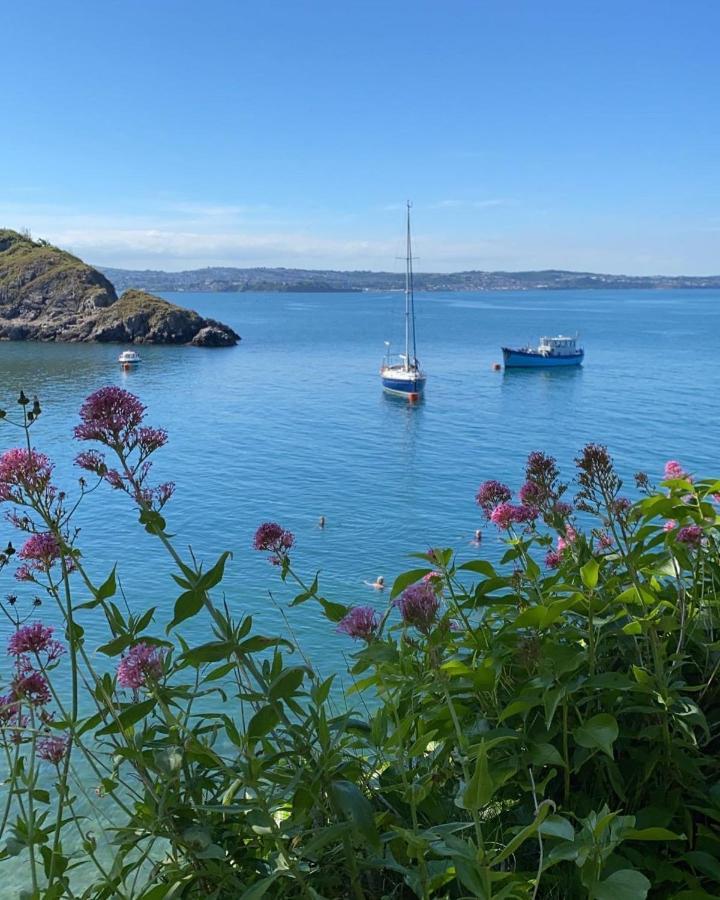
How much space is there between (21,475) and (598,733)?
1.29m

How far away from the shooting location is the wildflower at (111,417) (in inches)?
67.4

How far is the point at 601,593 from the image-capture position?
6.73 feet

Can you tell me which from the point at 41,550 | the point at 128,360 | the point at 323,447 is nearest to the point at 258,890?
Result: the point at 41,550

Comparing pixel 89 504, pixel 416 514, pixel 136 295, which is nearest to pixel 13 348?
pixel 136 295

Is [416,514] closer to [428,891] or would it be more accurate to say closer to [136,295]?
[428,891]

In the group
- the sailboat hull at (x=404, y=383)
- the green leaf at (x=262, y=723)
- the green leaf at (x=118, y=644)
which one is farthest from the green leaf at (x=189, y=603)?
the sailboat hull at (x=404, y=383)

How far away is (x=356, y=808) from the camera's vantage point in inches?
58.1

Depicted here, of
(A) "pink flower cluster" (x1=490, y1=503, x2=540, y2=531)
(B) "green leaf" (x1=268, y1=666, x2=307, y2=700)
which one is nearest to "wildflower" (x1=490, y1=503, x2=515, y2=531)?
(A) "pink flower cluster" (x1=490, y1=503, x2=540, y2=531)

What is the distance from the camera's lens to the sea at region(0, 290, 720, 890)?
15.6 m

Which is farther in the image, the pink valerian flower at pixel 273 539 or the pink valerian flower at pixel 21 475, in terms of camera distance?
the pink valerian flower at pixel 273 539

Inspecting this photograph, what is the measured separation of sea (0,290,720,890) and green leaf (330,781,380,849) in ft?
1.60

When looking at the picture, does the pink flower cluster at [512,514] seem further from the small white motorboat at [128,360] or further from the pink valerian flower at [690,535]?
the small white motorboat at [128,360]

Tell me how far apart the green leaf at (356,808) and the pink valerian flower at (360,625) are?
33 cm

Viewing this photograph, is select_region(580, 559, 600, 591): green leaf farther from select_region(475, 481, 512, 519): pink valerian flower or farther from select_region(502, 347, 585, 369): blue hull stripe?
select_region(502, 347, 585, 369): blue hull stripe
